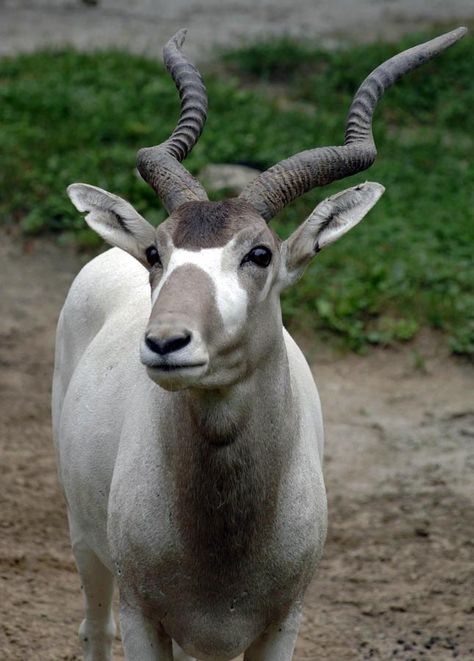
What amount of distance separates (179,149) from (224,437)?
1.12m

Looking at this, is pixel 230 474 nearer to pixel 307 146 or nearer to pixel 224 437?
pixel 224 437

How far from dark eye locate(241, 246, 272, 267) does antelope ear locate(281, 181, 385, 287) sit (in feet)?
0.66

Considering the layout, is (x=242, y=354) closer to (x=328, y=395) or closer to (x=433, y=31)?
(x=328, y=395)

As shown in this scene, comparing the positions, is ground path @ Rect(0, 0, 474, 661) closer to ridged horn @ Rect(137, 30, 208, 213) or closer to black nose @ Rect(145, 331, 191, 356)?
ridged horn @ Rect(137, 30, 208, 213)

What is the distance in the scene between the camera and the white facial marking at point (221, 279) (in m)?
3.43

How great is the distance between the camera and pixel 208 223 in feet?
11.8

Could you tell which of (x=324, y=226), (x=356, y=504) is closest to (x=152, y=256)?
(x=324, y=226)

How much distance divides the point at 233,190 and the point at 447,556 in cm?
412

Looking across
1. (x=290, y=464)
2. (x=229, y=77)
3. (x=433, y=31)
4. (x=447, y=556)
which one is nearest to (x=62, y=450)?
(x=290, y=464)

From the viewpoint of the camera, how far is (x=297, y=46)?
42.9ft

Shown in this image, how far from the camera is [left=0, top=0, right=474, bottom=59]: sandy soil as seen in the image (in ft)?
44.5

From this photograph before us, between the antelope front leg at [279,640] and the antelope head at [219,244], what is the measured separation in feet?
2.97

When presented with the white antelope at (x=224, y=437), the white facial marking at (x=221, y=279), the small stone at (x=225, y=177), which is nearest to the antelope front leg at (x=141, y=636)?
the white antelope at (x=224, y=437)

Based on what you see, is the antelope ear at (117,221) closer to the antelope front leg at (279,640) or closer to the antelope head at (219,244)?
the antelope head at (219,244)
